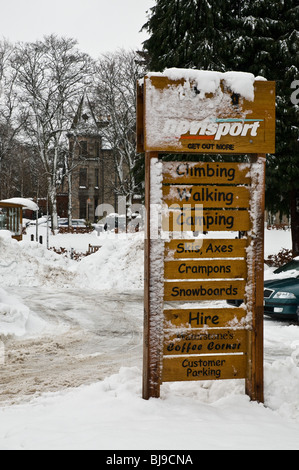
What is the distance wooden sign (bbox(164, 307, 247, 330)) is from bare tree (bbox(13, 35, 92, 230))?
30137mm

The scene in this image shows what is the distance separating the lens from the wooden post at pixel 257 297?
15.9ft

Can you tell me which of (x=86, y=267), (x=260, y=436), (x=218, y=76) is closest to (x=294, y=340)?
(x=260, y=436)

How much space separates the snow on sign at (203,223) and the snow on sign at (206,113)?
1 cm

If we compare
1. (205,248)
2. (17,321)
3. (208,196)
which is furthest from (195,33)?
(205,248)

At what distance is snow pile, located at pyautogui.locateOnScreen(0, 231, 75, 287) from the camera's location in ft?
52.3

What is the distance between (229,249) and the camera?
4926mm

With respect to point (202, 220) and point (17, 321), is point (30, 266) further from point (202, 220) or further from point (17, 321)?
point (202, 220)

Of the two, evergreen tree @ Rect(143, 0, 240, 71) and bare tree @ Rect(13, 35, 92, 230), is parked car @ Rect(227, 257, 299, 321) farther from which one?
bare tree @ Rect(13, 35, 92, 230)

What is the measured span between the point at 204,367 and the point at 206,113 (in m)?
2.62

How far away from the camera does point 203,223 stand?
488 centimetres

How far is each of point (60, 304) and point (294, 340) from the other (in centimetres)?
639

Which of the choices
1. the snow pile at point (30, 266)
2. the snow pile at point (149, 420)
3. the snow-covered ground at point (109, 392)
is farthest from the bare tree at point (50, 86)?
the snow pile at point (149, 420)

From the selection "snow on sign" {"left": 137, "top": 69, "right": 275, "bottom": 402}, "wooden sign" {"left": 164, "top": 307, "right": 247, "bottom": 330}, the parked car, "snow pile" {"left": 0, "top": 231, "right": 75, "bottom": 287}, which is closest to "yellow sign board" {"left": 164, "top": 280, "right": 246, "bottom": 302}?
"snow on sign" {"left": 137, "top": 69, "right": 275, "bottom": 402}

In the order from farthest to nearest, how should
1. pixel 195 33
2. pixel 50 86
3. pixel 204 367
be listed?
pixel 50 86 → pixel 195 33 → pixel 204 367
